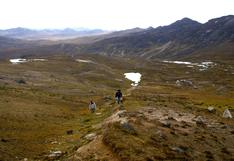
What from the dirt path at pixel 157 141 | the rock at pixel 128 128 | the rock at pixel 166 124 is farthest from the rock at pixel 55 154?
the rock at pixel 166 124

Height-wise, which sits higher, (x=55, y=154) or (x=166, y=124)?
(x=166, y=124)

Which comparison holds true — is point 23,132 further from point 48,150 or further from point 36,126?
point 48,150

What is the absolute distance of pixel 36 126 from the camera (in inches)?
1879

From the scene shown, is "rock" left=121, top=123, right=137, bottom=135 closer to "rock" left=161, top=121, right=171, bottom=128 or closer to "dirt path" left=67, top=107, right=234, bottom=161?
"dirt path" left=67, top=107, right=234, bottom=161

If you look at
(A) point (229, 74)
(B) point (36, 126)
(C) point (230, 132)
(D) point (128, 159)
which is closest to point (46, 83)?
(B) point (36, 126)

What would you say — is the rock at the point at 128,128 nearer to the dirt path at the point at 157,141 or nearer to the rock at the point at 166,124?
the dirt path at the point at 157,141

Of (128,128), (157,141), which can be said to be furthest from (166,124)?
(128,128)

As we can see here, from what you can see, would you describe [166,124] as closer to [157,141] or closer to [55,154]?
[157,141]

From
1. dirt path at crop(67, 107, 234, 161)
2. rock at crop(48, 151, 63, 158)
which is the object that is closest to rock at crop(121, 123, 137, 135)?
dirt path at crop(67, 107, 234, 161)

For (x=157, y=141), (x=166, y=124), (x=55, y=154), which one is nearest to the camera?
(x=157, y=141)

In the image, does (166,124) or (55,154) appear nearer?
(55,154)

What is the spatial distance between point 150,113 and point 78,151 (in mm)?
15067

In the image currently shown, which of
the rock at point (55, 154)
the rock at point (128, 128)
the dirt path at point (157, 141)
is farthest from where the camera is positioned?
the rock at point (128, 128)

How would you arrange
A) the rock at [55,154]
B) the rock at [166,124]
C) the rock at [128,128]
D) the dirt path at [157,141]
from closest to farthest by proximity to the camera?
the dirt path at [157,141]
the rock at [55,154]
the rock at [128,128]
the rock at [166,124]
